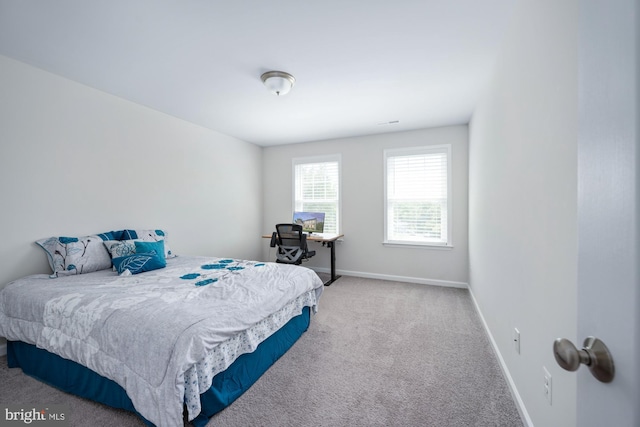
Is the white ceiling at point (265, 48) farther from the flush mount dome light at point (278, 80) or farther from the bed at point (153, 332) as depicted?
the bed at point (153, 332)

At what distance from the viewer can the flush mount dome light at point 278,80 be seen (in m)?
2.53

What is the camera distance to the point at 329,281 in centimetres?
446

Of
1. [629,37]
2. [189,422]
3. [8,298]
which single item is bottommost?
[189,422]

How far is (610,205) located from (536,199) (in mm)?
1172

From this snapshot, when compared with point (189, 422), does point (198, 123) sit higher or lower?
higher

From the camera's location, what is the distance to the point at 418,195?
4441mm

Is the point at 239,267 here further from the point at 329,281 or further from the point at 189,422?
the point at 329,281

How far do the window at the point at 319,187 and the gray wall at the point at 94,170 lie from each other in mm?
1360

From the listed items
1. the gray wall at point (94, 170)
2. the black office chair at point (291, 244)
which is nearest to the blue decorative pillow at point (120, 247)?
the gray wall at point (94, 170)

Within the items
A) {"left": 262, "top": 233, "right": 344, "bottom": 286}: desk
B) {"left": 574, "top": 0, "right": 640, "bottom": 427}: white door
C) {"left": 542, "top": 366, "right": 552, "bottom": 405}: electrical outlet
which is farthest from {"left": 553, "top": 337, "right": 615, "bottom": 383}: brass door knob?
{"left": 262, "top": 233, "right": 344, "bottom": 286}: desk

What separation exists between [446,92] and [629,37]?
2.97 metres

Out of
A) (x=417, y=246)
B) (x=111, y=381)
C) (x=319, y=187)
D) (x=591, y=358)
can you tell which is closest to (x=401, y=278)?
(x=417, y=246)

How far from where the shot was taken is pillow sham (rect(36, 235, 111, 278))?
2465 millimetres

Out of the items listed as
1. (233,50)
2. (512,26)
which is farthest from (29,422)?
(512,26)
